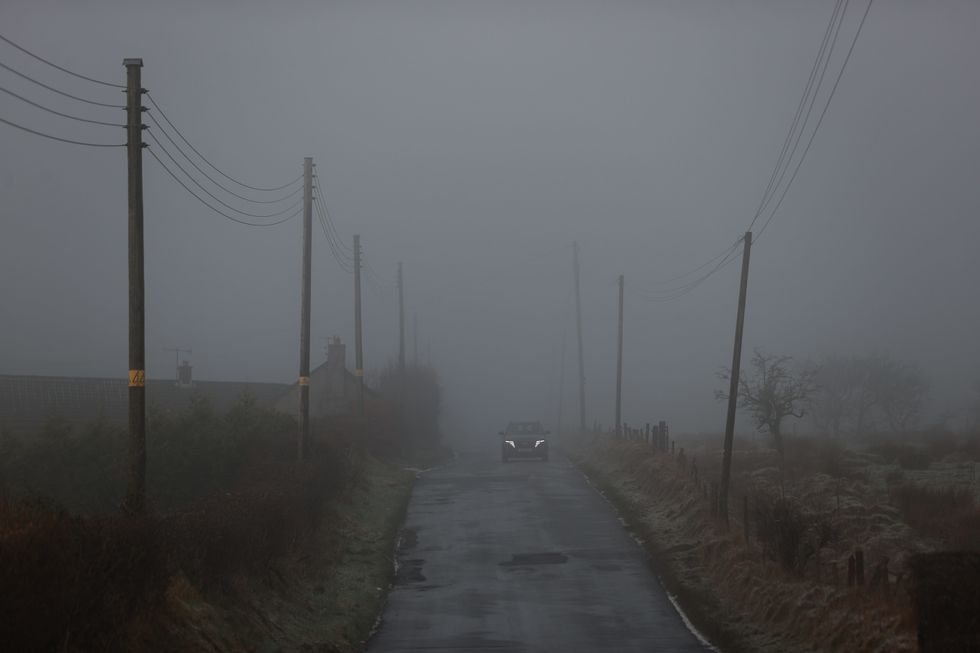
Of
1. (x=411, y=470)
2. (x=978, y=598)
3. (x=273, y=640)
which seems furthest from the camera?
(x=411, y=470)

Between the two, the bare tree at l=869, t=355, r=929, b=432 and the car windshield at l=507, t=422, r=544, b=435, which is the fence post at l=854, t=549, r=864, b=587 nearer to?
the car windshield at l=507, t=422, r=544, b=435

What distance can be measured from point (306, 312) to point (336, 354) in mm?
27066

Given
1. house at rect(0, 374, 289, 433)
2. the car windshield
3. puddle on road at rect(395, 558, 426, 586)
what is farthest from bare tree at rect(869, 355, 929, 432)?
puddle on road at rect(395, 558, 426, 586)

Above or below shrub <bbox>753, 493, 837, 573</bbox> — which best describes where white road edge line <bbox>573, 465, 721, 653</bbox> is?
below

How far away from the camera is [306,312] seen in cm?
2923

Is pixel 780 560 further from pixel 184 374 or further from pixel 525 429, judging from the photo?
pixel 184 374

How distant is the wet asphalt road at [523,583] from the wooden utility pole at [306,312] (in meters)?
3.91

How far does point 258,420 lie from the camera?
99.3ft

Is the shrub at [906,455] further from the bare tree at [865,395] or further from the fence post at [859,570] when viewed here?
the bare tree at [865,395]

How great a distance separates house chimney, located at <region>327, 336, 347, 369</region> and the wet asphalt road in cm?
2413

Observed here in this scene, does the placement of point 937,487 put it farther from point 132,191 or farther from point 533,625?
point 132,191

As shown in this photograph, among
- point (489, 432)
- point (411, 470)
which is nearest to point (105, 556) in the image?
point (411, 470)

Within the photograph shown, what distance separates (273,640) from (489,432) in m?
102

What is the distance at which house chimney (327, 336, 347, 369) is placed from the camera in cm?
5584
